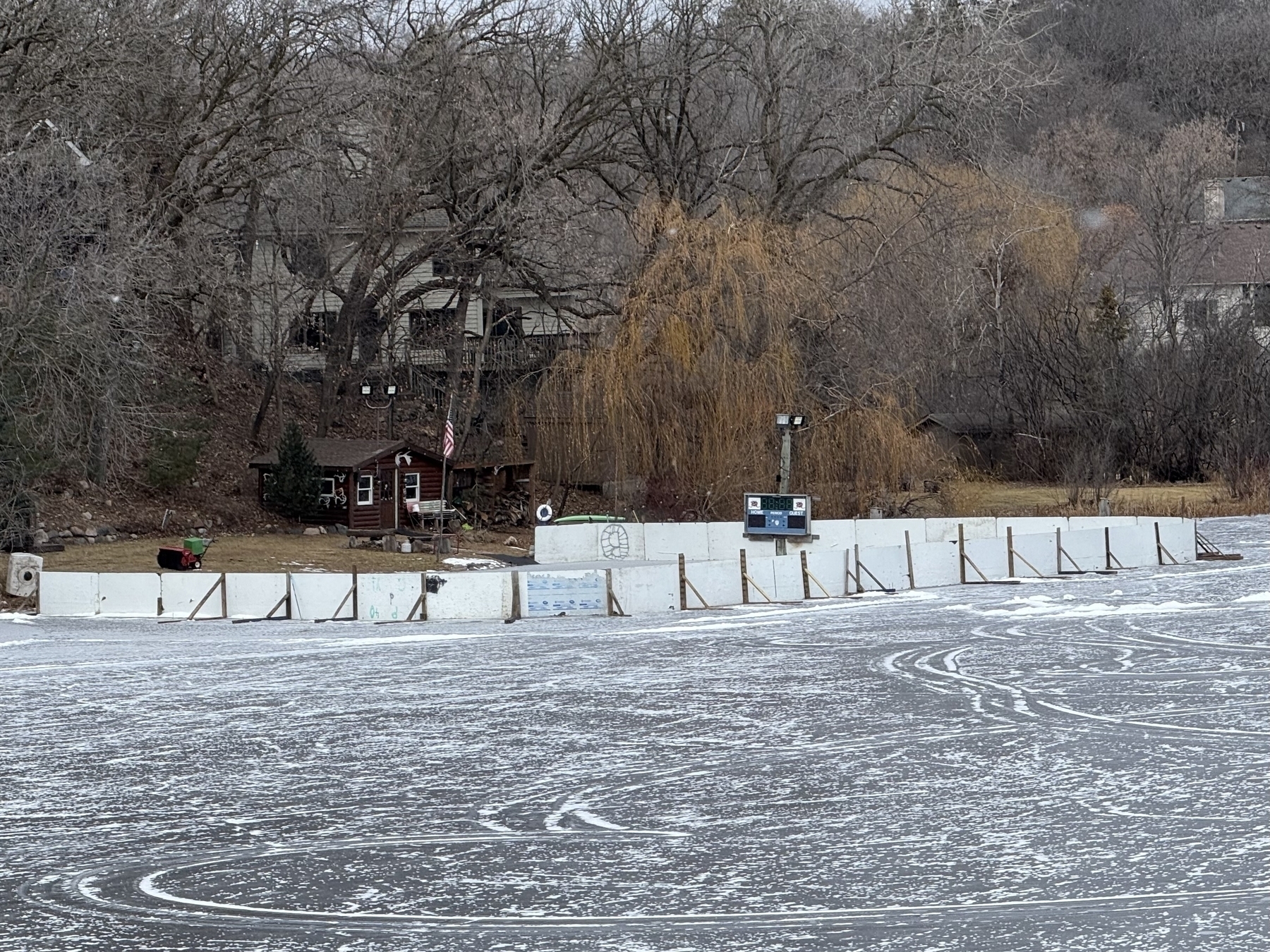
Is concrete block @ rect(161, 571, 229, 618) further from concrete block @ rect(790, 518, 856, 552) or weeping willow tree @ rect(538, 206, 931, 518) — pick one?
weeping willow tree @ rect(538, 206, 931, 518)

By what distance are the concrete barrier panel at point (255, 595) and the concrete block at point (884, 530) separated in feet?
44.8

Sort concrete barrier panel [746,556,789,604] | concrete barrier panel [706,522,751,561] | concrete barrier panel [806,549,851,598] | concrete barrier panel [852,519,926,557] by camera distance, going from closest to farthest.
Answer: concrete barrier panel [746,556,789,604], concrete barrier panel [806,549,851,598], concrete barrier panel [706,522,751,561], concrete barrier panel [852,519,926,557]

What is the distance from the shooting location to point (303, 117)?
45.1m

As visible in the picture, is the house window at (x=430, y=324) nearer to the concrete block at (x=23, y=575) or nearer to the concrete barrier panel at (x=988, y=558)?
the concrete block at (x=23, y=575)

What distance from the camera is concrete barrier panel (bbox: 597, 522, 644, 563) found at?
35.9 meters

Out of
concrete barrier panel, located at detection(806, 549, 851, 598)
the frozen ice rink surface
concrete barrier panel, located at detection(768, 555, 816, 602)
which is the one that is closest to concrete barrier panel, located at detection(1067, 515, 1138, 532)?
concrete barrier panel, located at detection(806, 549, 851, 598)

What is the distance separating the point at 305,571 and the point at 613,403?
10.2 metres

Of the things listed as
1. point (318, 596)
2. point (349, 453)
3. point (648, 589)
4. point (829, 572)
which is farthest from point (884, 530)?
point (349, 453)

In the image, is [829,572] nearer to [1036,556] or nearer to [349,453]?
[1036,556]

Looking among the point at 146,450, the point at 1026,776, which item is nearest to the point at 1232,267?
the point at 146,450

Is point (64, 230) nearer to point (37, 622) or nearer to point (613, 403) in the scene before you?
point (37, 622)

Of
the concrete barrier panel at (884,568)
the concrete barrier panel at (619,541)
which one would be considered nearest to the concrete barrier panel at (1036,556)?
the concrete barrier panel at (884,568)

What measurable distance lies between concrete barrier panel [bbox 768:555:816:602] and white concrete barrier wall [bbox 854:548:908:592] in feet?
4.66

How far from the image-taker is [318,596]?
2683 centimetres
